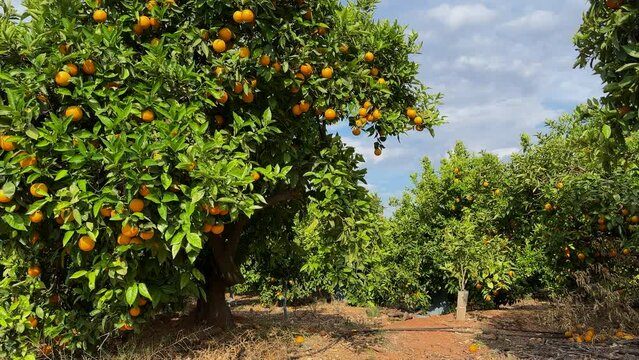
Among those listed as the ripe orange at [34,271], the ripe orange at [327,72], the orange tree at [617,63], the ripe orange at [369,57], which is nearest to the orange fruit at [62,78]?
the ripe orange at [34,271]

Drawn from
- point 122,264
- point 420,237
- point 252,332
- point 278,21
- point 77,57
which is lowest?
point 252,332

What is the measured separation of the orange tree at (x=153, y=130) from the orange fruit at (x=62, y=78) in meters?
0.02

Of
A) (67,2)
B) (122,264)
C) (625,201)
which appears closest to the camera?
(122,264)

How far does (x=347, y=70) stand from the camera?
15.6ft

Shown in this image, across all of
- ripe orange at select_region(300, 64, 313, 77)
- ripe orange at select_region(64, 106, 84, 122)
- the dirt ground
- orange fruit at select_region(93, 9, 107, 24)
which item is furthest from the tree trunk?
orange fruit at select_region(93, 9, 107, 24)

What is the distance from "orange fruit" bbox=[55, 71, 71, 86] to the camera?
365cm

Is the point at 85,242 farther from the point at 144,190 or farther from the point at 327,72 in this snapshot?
the point at 327,72

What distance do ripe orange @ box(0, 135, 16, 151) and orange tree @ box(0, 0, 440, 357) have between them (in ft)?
0.07

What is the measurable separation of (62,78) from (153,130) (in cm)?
77

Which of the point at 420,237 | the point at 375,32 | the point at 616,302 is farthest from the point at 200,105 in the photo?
Answer: the point at 420,237

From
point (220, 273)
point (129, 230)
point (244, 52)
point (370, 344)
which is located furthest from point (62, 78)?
point (370, 344)

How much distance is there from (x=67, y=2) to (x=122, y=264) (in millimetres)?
2238

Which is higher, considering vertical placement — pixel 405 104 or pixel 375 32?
pixel 375 32

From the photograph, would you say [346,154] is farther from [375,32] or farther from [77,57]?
[77,57]
